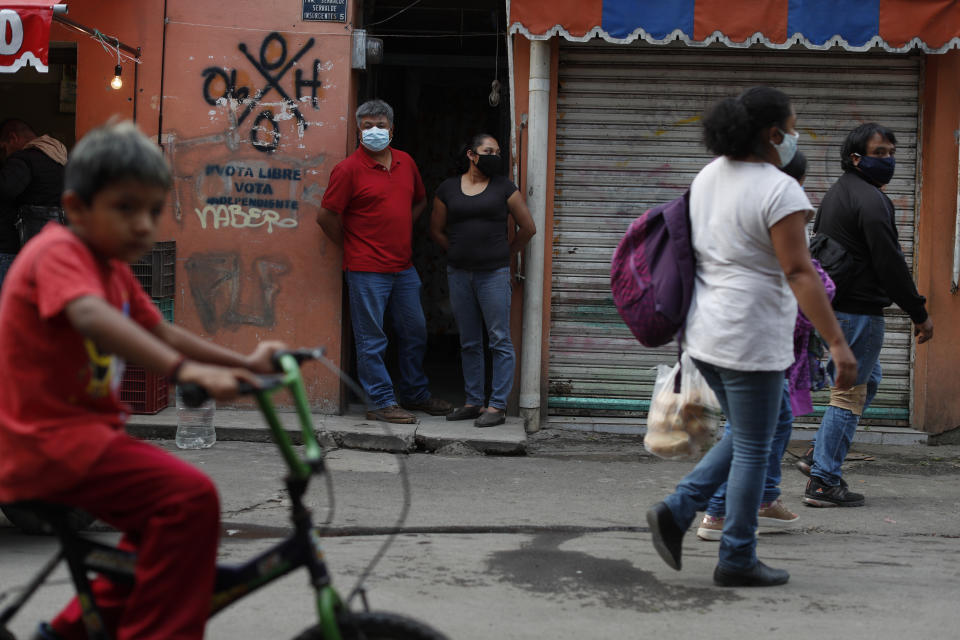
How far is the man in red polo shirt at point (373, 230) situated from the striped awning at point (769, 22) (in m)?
1.25

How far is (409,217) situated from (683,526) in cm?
388

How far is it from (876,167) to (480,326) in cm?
303

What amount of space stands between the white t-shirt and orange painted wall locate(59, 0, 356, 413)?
401cm

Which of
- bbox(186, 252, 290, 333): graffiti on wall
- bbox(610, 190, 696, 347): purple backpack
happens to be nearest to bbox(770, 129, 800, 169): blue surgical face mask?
bbox(610, 190, 696, 347): purple backpack

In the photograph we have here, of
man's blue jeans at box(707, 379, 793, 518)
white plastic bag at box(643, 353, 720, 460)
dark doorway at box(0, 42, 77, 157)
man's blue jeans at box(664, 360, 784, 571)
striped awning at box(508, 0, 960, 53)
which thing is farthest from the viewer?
dark doorway at box(0, 42, 77, 157)

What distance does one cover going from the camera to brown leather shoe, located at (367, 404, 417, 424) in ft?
25.2

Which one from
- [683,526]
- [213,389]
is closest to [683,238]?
[683,526]

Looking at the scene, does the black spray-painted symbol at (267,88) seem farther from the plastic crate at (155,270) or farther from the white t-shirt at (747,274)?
the white t-shirt at (747,274)

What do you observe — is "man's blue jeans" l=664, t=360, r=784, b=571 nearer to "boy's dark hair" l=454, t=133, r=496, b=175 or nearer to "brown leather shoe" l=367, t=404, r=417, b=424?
"brown leather shoe" l=367, t=404, r=417, b=424

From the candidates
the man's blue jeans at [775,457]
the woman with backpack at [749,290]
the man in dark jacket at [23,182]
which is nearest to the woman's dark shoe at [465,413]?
the man's blue jeans at [775,457]

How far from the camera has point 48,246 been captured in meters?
2.61

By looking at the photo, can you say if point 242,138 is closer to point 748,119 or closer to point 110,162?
point 748,119

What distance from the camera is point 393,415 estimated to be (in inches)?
304

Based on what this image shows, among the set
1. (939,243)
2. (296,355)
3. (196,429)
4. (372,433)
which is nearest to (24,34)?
(196,429)
